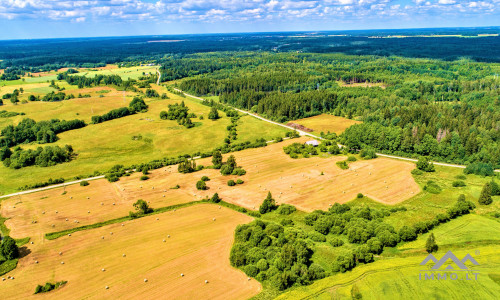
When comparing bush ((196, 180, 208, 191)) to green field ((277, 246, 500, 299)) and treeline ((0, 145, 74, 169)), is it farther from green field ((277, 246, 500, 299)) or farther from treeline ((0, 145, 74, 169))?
treeline ((0, 145, 74, 169))

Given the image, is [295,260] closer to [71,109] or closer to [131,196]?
[131,196]

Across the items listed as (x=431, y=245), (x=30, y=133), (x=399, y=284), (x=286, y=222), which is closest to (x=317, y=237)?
→ (x=286, y=222)

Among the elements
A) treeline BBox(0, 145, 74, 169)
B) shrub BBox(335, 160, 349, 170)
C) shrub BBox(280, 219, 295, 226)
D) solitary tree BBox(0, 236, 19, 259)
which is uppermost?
treeline BBox(0, 145, 74, 169)

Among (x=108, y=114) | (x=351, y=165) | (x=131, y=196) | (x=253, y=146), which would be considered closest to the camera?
(x=131, y=196)

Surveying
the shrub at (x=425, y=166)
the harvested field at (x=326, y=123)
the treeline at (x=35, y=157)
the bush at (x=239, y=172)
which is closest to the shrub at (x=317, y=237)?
the bush at (x=239, y=172)

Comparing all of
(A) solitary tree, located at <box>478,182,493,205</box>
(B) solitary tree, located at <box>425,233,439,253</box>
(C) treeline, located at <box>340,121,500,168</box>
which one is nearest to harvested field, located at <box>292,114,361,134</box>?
(C) treeline, located at <box>340,121,500,168</box>

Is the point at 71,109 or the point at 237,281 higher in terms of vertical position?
the point at 71,109

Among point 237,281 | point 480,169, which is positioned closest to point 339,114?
point 480,169
